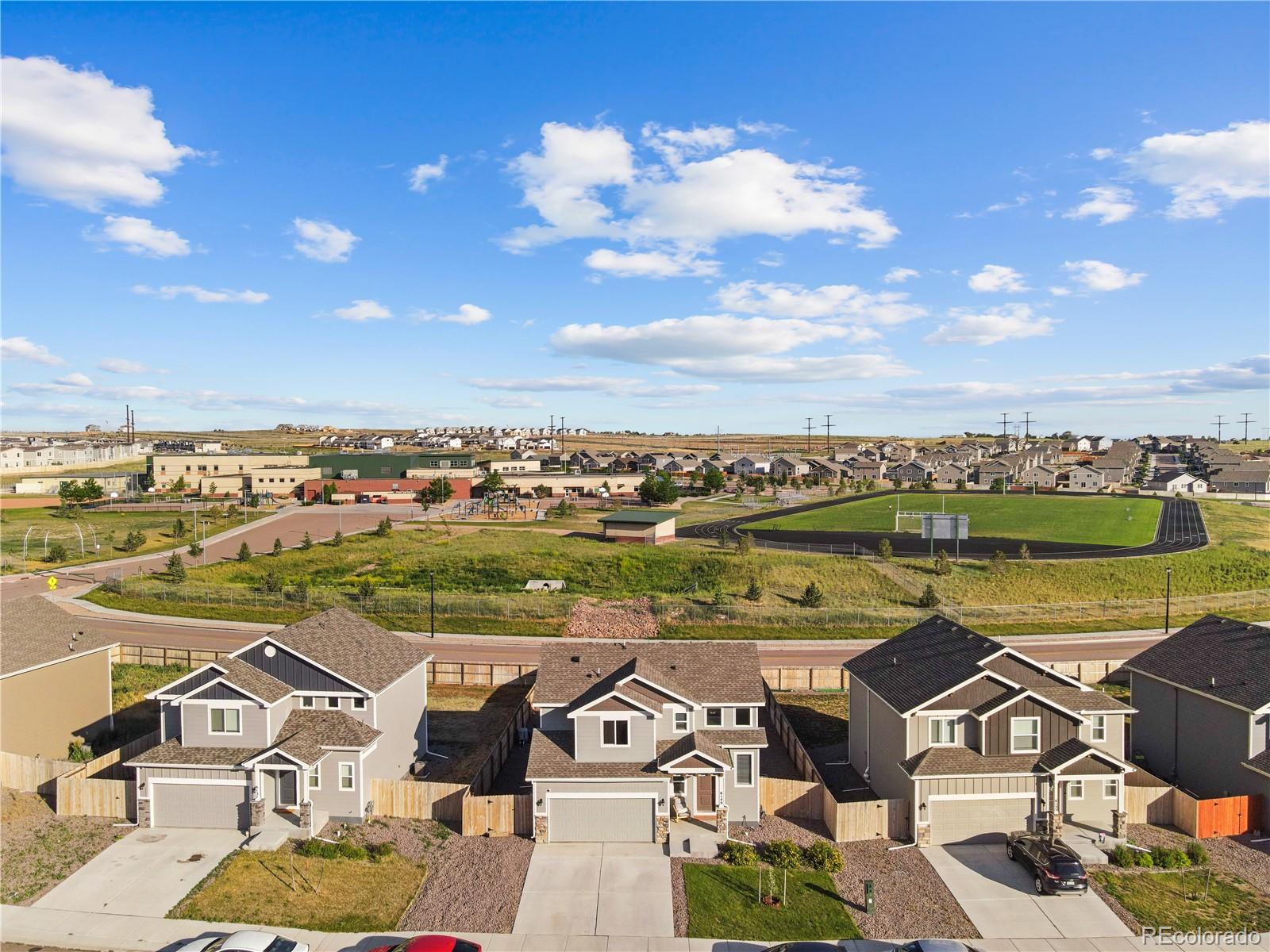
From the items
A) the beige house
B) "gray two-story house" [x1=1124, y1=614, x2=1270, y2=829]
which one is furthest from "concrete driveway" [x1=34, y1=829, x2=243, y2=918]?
"gray two-story house" [x1=1124, y1=614, x2=1270, y2=829]

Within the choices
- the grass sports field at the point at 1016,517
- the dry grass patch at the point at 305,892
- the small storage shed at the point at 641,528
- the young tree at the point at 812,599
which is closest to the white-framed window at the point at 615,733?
the dry grass patch at the point at 305,892

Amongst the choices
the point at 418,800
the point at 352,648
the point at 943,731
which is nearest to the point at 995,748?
the point at 943,731

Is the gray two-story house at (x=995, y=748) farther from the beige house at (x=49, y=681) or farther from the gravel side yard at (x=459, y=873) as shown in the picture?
the beige house at (x=49, y=681)

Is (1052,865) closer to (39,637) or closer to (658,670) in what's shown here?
(658,670)

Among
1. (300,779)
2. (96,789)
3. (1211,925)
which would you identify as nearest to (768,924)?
(1211,925)

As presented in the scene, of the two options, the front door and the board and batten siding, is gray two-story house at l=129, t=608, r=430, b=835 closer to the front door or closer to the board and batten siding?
the front door

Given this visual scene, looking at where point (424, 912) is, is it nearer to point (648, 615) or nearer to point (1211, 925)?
point (1211, 925)
